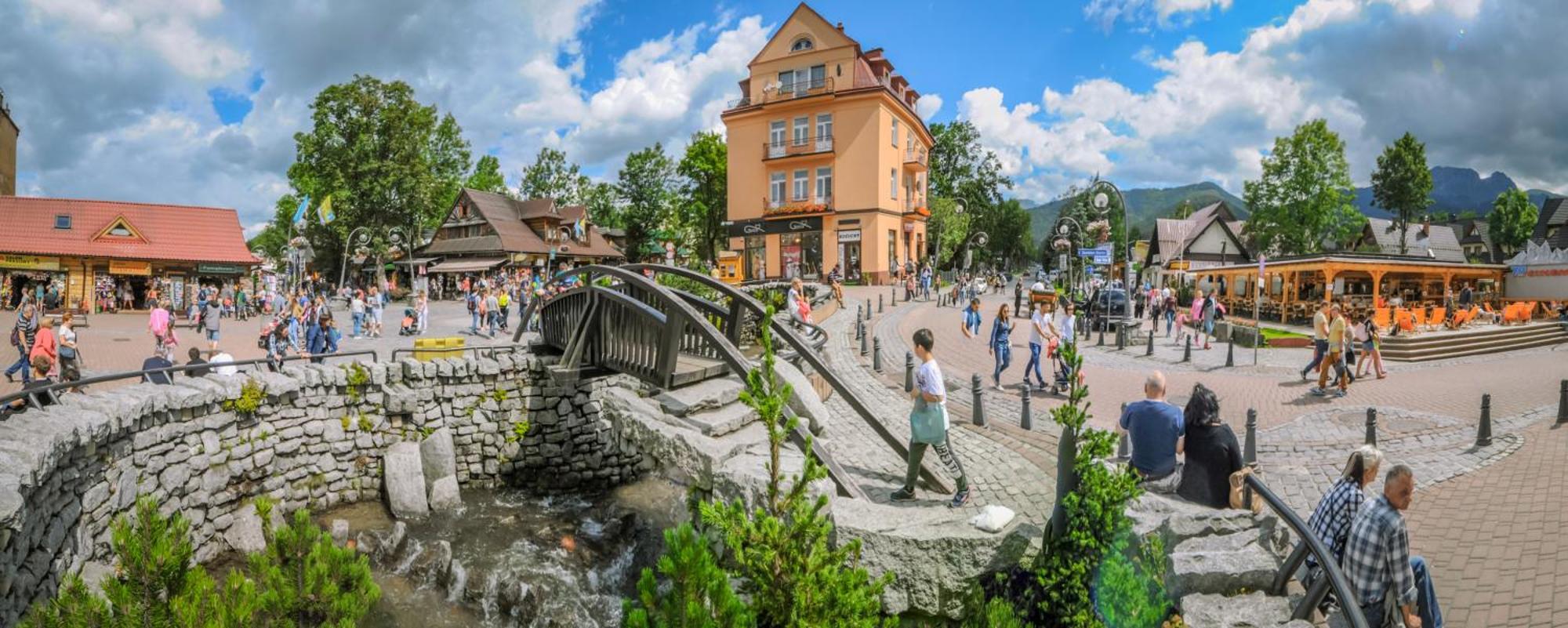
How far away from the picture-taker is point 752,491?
17.7 feet

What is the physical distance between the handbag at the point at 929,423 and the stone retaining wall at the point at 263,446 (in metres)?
3.23

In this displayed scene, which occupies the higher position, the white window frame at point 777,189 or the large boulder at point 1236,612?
the white window frame at point 777,189

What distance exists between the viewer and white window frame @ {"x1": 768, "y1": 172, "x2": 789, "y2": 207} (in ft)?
136

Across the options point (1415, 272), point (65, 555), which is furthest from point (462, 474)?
point (1415, 272)

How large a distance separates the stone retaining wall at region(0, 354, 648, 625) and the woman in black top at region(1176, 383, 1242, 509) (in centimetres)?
540

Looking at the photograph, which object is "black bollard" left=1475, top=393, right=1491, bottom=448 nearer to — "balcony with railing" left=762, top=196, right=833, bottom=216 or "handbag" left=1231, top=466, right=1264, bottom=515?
"handbag" left=1231, top=466, right=1264, bottom=515

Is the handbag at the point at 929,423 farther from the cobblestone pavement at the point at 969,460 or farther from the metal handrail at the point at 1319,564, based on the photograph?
the metal handrail at the point at 1319,564

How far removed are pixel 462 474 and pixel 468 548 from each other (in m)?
2.64

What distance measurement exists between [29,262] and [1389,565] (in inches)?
1773

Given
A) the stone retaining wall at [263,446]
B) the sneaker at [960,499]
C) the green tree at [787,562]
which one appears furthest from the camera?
the sneaker at [960,499]

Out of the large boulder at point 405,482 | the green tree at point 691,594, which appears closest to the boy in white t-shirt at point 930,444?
the green tree at point 691,594

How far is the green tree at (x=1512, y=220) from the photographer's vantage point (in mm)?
63375

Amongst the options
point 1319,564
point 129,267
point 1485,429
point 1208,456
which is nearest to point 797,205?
point 129,267

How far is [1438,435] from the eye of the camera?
34.0 ft
